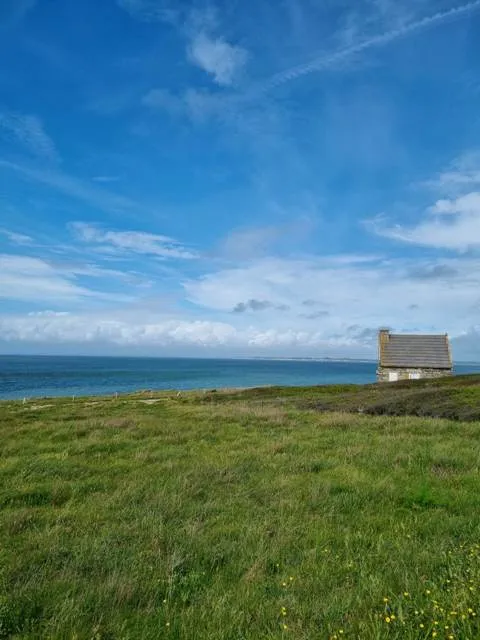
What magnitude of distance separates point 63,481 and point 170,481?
2550 mm

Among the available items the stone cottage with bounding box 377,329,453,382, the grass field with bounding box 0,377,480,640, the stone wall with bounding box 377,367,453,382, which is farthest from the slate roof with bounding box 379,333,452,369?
the grass field with bounding box 0,377,480,640

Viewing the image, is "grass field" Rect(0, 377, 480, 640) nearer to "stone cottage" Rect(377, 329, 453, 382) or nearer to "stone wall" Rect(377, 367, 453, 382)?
"stone wall" Rect(377, 367, 453, 382)

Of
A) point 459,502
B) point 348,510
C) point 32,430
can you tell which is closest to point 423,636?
point 348,510

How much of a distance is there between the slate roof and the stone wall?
524 mm

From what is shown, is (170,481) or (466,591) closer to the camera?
(466,591)

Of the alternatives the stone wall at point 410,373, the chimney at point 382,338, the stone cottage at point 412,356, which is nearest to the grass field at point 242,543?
the stone wall at point 410,373

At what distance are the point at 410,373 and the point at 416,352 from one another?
3078 mm

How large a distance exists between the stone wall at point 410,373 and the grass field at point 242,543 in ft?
140

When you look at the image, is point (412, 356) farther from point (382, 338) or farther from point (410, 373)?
point (382, 338)

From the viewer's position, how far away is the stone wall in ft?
171

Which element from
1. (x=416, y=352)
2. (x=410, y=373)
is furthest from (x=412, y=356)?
(x=410, y=373)

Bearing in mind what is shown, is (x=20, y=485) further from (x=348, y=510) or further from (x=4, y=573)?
(x=348, y=510)

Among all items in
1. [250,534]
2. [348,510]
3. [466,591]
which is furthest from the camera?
[348,510]

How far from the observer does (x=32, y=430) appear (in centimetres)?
1820
